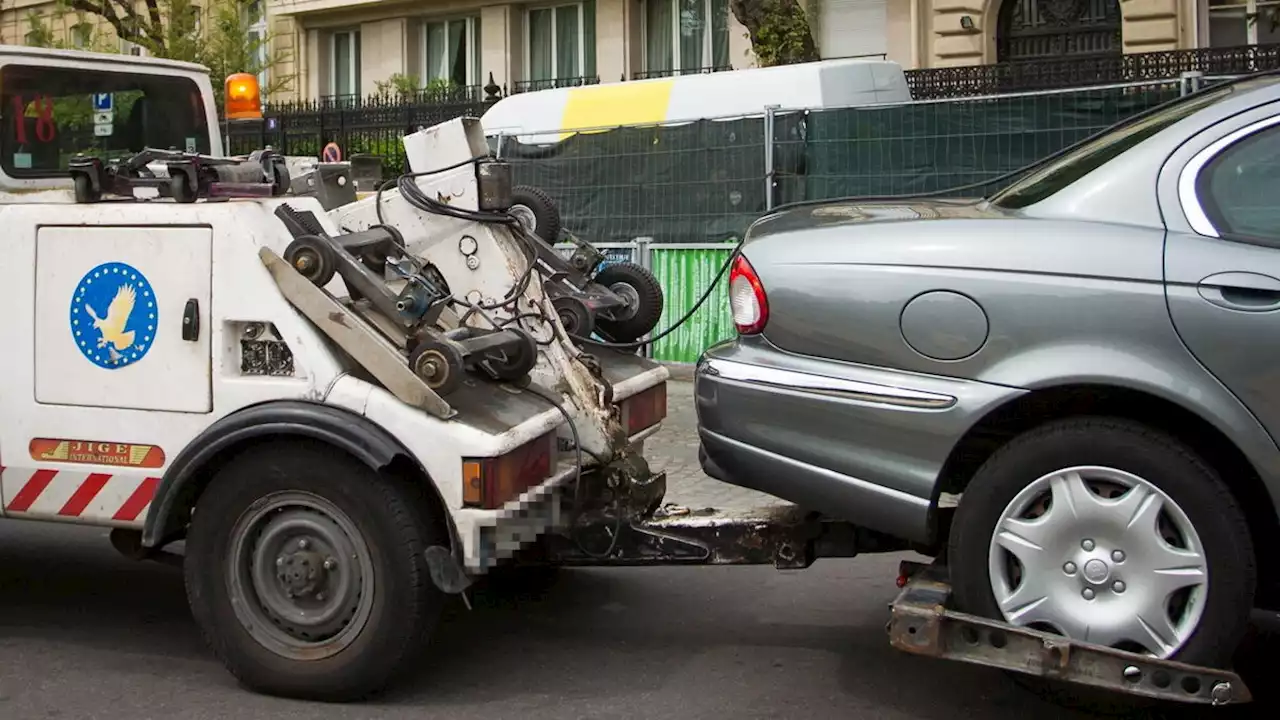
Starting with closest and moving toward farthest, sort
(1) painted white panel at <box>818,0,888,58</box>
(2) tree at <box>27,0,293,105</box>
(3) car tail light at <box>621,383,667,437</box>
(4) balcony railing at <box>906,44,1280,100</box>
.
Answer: (3) car tail light at <box>621,383,667,437</box>, (4) balcony railing at <box>906,44,1280,100</box>, (2) tree at <box>27,0,293,105</box>, (1) painted white panel at <box>818,0,888,58</box>

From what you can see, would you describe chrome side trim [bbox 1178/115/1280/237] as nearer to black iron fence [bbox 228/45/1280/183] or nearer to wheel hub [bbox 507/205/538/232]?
wheel hub [bbox 507/205/538/232]

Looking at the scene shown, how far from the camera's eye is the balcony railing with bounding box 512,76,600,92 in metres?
26.2

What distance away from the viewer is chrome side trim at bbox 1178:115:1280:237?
4078 millimetres

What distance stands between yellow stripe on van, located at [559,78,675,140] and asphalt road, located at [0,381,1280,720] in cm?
838

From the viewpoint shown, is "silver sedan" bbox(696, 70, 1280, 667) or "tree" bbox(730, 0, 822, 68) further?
"tree" bbox(730, 0, 822, 68)

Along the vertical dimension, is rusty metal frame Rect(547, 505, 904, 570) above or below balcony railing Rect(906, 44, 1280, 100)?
below

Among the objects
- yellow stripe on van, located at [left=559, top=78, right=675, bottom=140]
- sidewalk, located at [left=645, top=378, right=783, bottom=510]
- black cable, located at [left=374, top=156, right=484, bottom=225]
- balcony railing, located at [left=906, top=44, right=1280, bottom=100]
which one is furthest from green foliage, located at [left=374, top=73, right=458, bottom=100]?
black cable, located at [left=374, top=156, right=484, bottom=225]

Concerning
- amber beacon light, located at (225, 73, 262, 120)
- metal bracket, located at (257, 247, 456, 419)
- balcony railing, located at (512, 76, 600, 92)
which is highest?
balcony railing, located at (512, 76, 600, 92)

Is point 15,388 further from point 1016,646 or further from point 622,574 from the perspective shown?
point 1016,646

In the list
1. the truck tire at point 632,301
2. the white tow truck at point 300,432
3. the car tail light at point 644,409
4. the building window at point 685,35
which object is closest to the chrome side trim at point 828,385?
the white tow truck at point 300,432

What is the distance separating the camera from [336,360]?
185 inches

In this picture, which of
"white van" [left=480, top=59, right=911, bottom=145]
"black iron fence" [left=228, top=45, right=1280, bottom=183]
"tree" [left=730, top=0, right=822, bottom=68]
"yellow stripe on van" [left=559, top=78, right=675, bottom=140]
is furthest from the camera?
"tree" [left=730, top=0, right=822, bottom=68]

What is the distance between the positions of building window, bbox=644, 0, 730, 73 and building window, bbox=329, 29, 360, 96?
23.9 ft

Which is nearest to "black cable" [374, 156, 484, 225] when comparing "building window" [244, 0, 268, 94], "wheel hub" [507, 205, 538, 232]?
"wheel hub" [507, 205, 538, 232]
